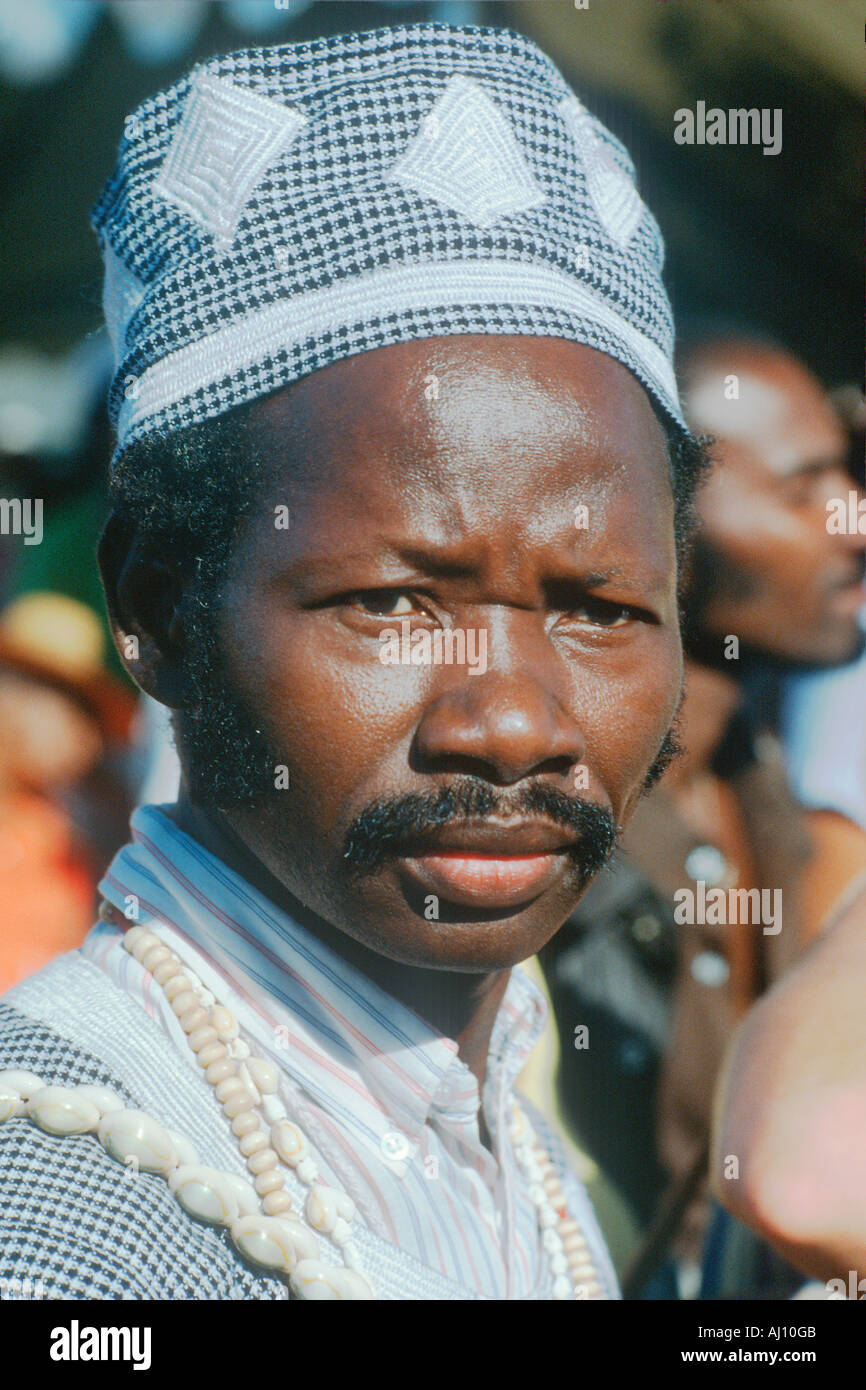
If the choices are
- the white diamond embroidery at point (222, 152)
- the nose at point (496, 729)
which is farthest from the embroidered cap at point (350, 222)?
the nose at point (496, 729)

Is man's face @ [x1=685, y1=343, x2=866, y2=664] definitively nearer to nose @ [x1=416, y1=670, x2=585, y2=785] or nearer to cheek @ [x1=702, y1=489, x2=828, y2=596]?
cheek @ [x1=702, y1=489, x2=828, y2=596]

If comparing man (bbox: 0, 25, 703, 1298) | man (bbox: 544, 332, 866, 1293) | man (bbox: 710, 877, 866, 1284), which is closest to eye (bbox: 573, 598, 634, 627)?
man (bbox: 0, 25, 703, 1298)

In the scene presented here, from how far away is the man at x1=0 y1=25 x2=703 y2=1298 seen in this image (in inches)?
47.3

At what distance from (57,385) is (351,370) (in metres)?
1.27

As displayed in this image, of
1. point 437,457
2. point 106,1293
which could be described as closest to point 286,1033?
point 106,1293

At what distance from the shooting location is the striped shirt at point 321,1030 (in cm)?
132

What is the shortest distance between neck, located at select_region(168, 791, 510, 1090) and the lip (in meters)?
0.15

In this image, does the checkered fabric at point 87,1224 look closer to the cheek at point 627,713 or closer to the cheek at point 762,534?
the cheek at point 627,713

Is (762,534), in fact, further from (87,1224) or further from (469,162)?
(87,1224)

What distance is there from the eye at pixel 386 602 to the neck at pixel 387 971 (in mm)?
342

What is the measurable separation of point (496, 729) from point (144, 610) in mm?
493

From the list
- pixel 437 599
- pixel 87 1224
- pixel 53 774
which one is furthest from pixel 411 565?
pixel 53 774

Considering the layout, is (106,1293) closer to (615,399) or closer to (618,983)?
(615,399)

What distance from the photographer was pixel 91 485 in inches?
90.0
